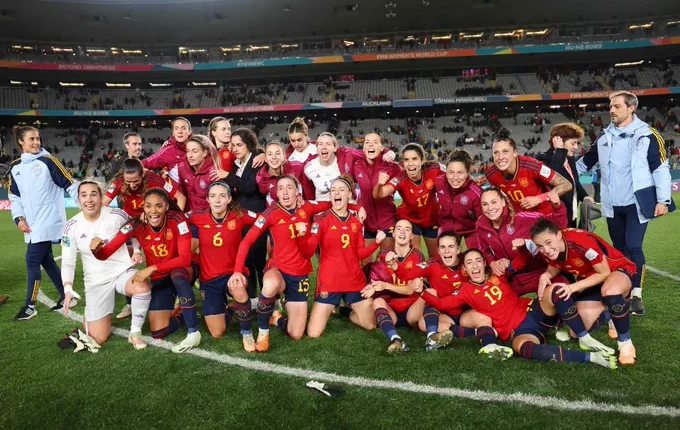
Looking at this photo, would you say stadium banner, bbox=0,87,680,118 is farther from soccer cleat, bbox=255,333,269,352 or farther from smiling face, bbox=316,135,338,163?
soccer cleat, bbox=255,333,269,352

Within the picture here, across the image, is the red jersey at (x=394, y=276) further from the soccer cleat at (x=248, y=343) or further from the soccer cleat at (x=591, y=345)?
the soccer cleat at (x=591, y=345)

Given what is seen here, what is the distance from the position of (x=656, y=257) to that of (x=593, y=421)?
252 inches

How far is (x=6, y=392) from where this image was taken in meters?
3.19

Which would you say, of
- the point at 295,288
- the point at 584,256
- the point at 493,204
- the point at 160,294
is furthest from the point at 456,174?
the point at 160,294

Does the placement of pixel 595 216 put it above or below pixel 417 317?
above

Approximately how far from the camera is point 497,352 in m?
3.54

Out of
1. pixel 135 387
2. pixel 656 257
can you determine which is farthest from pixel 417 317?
pixel 656 257

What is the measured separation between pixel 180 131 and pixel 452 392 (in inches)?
171

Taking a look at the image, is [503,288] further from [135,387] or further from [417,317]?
[135,387]

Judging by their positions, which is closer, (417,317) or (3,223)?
(417,317)

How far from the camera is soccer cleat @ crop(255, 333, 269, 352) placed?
385cm

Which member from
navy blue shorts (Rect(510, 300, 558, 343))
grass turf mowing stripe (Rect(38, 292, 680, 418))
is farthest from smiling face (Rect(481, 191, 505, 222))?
grass turf mowing stripe (Rect(38, 292, 680, 418))

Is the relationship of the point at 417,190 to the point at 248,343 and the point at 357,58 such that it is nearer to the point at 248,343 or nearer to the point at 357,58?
the point at 248,343

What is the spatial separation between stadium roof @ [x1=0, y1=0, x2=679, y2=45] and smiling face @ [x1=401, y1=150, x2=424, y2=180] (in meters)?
28.5
